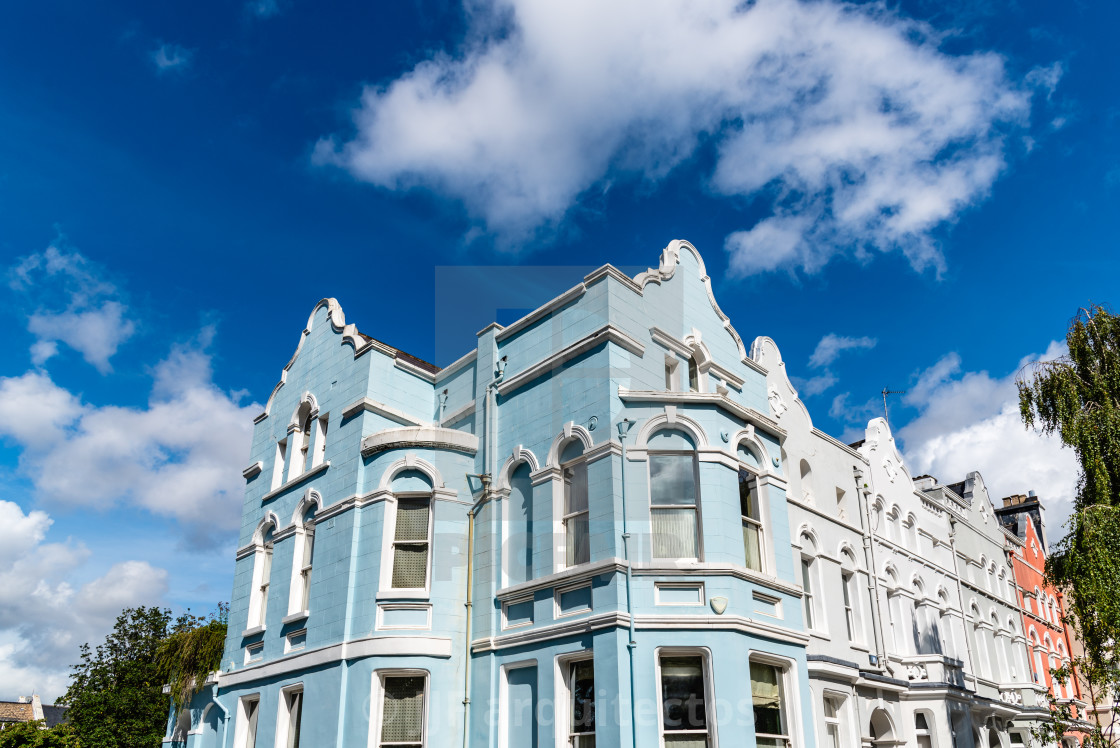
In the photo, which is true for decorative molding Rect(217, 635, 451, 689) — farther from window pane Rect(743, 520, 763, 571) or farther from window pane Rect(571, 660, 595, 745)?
window pane Rect(743, 520, 763, 571)

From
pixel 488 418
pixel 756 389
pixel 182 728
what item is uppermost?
pixel 756 389

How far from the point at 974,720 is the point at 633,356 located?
16.2m

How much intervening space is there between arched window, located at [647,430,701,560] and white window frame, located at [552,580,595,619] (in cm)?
125

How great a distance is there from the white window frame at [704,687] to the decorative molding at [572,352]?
5.24 meters

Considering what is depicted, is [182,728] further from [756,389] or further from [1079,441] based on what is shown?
[1079,441]

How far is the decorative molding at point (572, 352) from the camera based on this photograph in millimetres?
14844

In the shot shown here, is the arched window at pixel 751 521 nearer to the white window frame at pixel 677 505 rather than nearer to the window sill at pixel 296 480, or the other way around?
the white window frame at pixel 677 505

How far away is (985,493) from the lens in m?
33.2

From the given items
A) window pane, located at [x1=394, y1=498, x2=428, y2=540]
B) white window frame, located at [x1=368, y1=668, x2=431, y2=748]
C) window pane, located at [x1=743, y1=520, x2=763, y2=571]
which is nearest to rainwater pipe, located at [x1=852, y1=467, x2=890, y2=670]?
window pane, located at [x1=743, y1=520, x2=763, y2=571]

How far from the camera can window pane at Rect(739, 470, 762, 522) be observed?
1530cm

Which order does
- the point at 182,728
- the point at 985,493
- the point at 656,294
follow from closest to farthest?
the point at 656,294 → the point at 182,728 → the point at 985,493

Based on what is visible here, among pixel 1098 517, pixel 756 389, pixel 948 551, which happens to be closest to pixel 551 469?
pixel 756 389

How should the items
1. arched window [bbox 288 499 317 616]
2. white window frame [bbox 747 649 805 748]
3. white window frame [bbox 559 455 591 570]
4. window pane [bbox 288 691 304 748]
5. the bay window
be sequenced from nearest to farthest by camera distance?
white window frame [bbox 747 649 805 748]
the bay window
white window frame [bbox 559 455 591 570]
window pane [bbox 288 691 304 748]
arched window [bbox 288 499 317 616]

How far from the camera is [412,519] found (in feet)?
54.0
